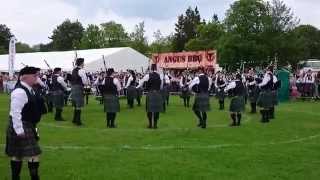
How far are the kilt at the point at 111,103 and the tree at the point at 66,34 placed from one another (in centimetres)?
7906

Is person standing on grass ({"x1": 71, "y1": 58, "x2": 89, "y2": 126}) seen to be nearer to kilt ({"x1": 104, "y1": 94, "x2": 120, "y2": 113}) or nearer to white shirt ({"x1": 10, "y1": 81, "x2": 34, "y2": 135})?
kilt ({"x1": 104, "y1": 94, "x2": 120, "y2": 113})

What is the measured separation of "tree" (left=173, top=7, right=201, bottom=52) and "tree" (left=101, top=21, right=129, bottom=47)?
294 inches

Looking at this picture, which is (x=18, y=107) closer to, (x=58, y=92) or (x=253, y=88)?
(x=58, y=92)

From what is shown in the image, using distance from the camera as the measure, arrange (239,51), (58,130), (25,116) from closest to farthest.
A: (25,116), (58,130), (239,51)

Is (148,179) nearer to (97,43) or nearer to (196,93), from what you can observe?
(196,93)

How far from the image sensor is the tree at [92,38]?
249 ft

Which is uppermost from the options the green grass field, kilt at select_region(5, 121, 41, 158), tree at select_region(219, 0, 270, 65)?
tree at select_region(219, 0, 270, 65)

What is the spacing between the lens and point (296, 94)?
28062mm

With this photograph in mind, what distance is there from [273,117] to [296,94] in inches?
422

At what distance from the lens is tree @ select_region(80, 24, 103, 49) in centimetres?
7575

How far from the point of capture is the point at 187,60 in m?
37.4

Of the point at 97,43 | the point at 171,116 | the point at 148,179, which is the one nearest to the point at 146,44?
the point at 97,43

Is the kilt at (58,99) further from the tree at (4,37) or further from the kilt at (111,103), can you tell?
the tree at (4,37)

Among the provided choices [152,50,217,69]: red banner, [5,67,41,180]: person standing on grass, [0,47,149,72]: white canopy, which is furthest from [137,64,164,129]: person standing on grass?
[0,47,149,72]: white canopy
